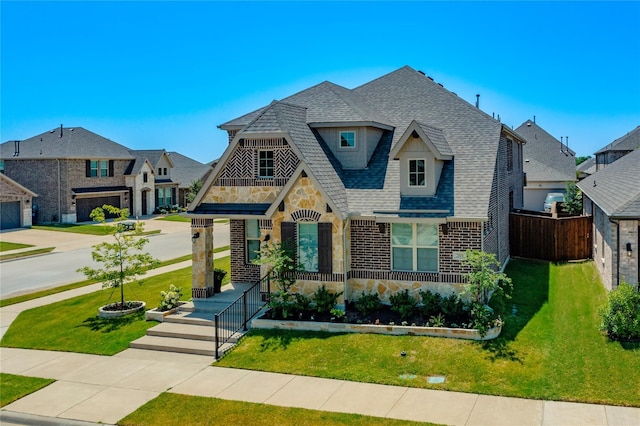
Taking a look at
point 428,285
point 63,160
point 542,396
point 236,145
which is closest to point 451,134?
point 428,285

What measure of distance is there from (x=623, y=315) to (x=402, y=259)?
6.11m

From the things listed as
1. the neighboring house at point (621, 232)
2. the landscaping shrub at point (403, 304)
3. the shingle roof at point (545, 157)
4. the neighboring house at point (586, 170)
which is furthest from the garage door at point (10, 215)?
the neighboring house at point (586, 170)

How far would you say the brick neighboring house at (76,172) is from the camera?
50.3 meters

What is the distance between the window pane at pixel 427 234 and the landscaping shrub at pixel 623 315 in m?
4.96

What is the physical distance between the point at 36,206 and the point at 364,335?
45.5m

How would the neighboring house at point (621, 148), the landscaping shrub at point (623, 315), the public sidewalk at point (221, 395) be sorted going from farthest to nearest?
the neighboring house at point (621, 148) → the landscaping shrub at point (623, 315) → the public sidewalk at point (221, 395)

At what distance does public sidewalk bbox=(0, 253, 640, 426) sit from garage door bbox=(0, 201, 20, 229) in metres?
36.3

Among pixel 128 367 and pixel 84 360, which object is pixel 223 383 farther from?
pixel 84 360

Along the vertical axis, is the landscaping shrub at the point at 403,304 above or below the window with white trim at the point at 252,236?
below

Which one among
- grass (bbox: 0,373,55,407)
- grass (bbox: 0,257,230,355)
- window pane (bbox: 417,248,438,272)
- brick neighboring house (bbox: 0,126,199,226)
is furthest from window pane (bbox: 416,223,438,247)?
brick neighboring house (bbox: 0,126,199,226)

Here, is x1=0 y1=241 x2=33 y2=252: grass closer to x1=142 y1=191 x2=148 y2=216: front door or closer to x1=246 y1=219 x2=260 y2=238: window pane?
x1=142 y1=191 x2=148 y2=216: front door

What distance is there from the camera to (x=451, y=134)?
1953cm

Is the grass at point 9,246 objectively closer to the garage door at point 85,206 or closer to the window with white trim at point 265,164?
the garage door at point 85,206

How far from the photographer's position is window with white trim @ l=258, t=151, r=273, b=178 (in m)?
17.8
